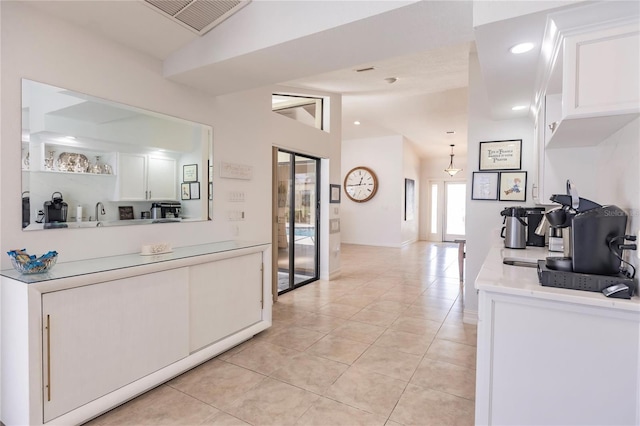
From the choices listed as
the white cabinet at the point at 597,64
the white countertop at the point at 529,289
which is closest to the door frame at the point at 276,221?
the white countertop at the point at 529,289

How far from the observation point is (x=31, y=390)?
1616mm

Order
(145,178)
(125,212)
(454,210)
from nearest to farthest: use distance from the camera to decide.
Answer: (125,212)
(145,178)
(454,210)

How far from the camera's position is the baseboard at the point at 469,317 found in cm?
343

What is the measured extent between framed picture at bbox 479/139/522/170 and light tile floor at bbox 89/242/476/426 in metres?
1.68

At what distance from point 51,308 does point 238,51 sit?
1.87m

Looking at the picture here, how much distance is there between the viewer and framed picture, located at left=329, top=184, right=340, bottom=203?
5284 mm

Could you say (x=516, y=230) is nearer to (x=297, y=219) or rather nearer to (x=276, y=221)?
(x=276, y=221)

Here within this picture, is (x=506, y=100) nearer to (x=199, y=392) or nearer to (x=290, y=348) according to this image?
(x=290, y=348)

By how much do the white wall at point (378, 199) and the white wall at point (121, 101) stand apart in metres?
5.24

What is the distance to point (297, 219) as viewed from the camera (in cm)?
500

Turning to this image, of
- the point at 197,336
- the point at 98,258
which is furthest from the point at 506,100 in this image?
the point at 98,258

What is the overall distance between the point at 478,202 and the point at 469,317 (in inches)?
48.0

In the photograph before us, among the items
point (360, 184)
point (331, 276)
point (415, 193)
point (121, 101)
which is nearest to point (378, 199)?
point (360, 184)

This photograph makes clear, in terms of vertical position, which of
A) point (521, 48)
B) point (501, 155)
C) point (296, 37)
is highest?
point (296, 37)
